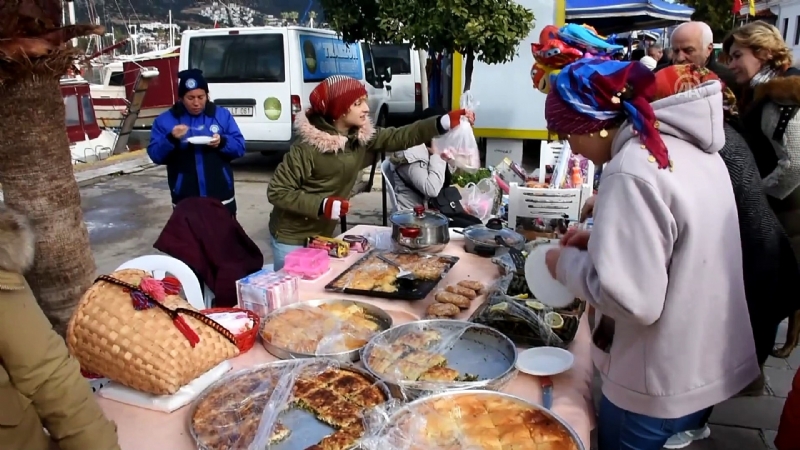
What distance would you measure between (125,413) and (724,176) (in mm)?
1854

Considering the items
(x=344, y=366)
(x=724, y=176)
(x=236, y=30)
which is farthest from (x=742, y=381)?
(x=236, y=30)

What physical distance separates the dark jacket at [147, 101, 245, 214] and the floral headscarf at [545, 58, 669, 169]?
3292 millimetres

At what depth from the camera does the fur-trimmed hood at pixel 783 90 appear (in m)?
2.92

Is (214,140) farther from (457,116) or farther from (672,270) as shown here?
(672,270)

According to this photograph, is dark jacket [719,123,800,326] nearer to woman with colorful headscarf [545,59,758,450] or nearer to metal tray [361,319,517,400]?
woman with colorful headscarf [545,59,758,450]

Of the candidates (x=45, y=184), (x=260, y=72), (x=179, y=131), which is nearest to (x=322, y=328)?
(x=45, y=184)

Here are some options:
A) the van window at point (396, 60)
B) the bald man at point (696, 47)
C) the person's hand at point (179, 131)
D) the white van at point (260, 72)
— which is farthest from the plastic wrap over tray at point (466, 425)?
the van window at point (396, 60)

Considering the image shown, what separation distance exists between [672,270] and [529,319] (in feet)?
2.12

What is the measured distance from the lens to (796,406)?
187cm

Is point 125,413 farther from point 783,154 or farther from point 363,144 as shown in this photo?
point 783,154

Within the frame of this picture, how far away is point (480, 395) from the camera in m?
1.70

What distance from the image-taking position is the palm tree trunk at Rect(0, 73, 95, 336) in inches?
106

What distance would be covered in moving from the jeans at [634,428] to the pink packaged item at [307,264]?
1400mm

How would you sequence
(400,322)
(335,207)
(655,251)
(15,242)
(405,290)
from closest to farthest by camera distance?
(15,242) → (655,251) → (400,322) → (405,290) → (335,207)
